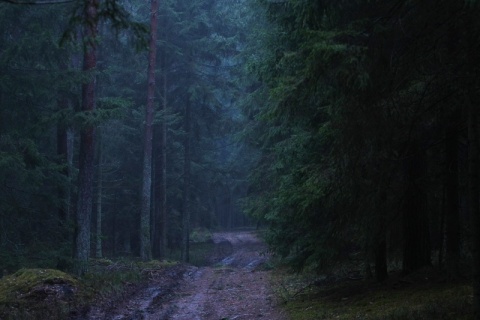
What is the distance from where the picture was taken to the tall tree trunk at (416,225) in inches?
376

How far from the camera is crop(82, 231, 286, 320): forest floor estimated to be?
11.6 meters

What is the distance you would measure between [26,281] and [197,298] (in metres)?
5.23

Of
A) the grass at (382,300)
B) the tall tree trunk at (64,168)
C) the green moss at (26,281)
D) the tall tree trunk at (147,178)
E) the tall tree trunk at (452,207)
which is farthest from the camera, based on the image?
the tall tree trunk at (147,178)

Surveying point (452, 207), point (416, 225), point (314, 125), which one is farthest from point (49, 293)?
point (452, 207)

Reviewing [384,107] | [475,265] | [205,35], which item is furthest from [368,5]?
[205,35]

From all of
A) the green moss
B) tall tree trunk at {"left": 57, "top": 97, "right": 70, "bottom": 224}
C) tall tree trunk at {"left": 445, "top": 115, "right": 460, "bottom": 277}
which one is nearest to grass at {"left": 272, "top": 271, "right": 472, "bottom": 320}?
tall tree trunk at {"left": 445, "top": 115, "right": 460, "bottom": 277}

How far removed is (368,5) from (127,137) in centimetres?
2520

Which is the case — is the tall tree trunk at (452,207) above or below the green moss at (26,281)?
above

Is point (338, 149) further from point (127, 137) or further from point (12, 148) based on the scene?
point (127, 137)

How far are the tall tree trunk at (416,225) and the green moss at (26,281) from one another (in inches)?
337

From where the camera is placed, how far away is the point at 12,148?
14609 millimetres

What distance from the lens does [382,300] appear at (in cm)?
927

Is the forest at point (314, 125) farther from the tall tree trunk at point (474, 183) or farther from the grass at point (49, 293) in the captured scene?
the grass at point (49, 293)

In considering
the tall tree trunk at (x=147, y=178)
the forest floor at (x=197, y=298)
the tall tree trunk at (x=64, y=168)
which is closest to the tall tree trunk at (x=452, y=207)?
the forest floor at (x=197, y=298)
